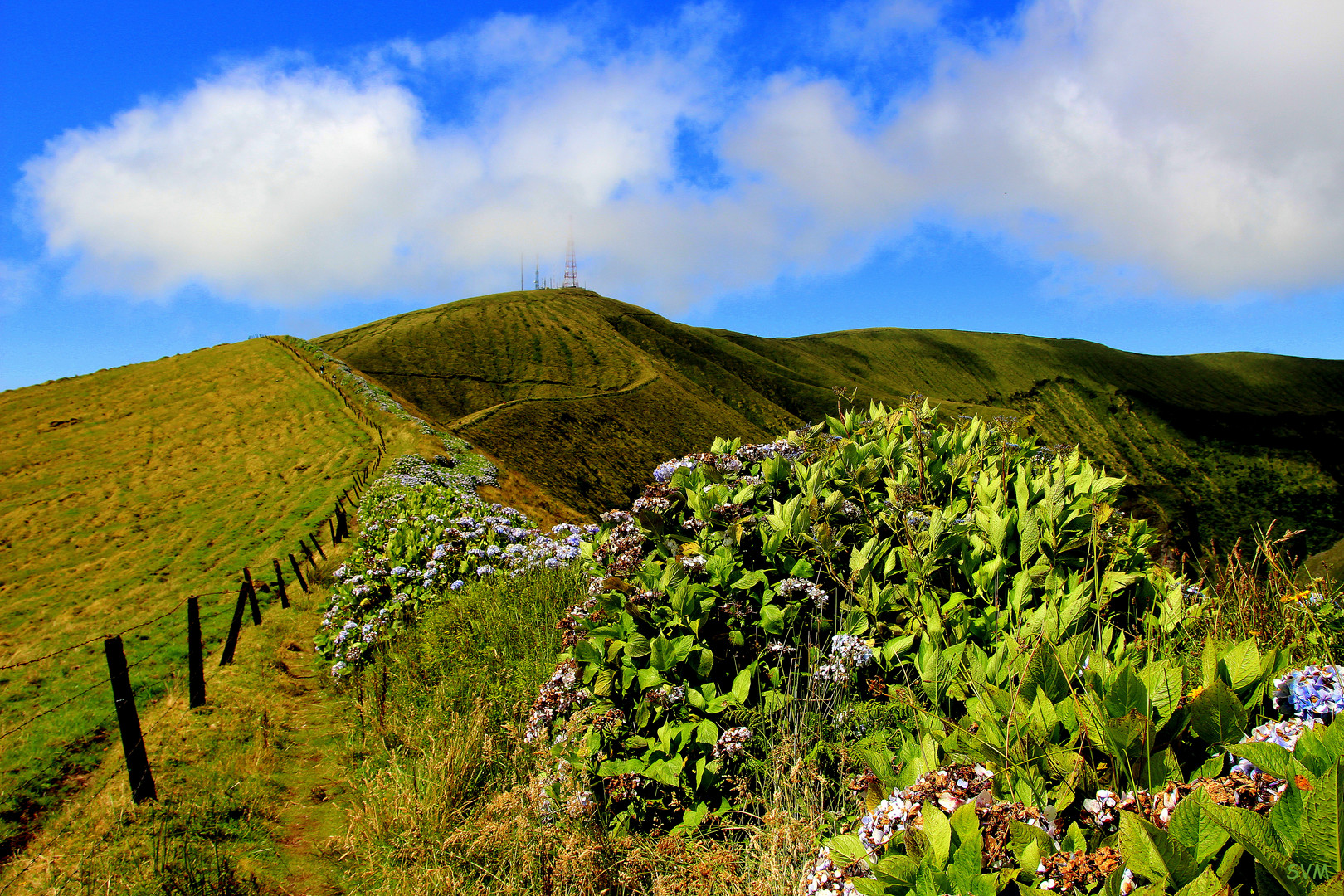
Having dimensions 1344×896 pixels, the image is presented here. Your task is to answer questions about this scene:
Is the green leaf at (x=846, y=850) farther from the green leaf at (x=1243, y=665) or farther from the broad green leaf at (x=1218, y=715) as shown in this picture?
the green leaf at (x=1243, y=665)

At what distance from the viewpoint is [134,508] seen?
1967 centimetres

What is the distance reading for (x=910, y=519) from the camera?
3.04 meters

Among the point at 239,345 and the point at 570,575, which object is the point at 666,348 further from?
the point at 570,575

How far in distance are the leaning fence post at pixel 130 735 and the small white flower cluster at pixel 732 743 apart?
4.29 meters

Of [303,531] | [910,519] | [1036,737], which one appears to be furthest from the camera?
[303,531]

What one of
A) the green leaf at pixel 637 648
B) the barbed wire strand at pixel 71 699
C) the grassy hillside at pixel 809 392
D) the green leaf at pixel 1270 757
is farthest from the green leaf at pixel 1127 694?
the grassy hillside at pixel 809 392

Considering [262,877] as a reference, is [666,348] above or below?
above

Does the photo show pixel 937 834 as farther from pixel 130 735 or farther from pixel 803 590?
pixel 130 735

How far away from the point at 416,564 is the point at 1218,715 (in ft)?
25.2

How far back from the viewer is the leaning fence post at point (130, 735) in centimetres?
454

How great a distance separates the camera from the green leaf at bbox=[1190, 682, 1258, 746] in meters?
1.55

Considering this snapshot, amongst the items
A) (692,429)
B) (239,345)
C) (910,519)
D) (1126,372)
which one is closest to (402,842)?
(910,519)

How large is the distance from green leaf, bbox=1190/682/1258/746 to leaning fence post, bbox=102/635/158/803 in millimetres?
5776

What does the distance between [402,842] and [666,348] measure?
79.8 meters
